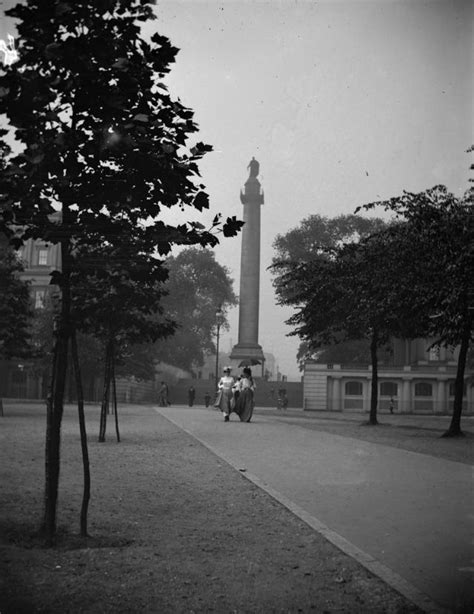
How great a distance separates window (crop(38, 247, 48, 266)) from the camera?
561 centimetres

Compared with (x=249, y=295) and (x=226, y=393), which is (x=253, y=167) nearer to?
(x=226, y=393)

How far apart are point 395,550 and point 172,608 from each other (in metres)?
2.08

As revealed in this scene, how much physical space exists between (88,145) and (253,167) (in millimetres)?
2430

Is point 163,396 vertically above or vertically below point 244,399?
below

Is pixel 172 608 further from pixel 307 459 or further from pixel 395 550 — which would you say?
pixel 307 459

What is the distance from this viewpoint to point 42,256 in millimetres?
5883

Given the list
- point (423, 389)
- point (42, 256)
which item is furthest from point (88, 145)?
point (423, 389)

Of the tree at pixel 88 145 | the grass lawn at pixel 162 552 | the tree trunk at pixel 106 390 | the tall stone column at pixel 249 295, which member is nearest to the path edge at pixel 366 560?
the grass lawn at pixel 162 552

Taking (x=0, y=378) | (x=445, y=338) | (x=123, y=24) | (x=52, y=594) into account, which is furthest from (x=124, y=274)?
(x=445, y=338)

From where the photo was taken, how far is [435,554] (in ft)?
16.1

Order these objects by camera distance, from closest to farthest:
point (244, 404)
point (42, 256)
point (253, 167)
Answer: point (42, 256)
point (253, 167)
point (244, 404)

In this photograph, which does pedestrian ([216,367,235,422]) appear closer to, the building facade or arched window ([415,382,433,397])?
the building facade

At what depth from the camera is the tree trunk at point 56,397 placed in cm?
514

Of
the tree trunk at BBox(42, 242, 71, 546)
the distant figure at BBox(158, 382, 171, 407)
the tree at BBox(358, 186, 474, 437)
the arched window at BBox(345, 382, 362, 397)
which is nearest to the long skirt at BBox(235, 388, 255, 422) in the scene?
the tree at BBox(358, 186, 474, 437)
